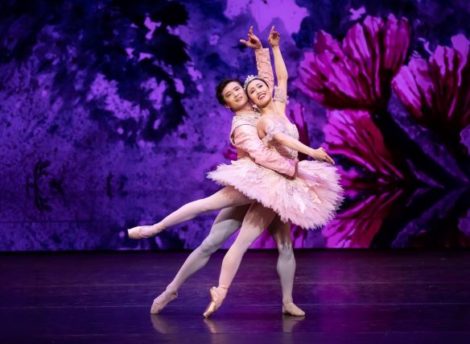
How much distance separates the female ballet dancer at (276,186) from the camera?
3.53 metres

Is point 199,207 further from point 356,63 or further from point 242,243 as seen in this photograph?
point 356,63

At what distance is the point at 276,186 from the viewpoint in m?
3.57

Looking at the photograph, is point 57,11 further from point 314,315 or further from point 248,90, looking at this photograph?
point 314,315

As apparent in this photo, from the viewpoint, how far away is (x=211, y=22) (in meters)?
6.45

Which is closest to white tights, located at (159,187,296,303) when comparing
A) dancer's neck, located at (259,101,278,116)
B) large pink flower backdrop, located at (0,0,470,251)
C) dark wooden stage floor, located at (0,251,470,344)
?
dark wooden stage floor, located at (0,251,470,344)

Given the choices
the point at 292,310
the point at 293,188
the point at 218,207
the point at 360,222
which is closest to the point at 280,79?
the point at 293,188

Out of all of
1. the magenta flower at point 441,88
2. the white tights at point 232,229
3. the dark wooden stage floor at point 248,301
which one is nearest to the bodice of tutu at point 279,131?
the white tights at point 232,229

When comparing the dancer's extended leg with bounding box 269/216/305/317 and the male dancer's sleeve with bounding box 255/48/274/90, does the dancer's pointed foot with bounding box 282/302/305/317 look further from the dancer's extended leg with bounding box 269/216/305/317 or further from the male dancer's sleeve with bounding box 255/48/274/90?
the male dancer's sleeve with bounding box 255/48/274/90

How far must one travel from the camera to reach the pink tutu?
11.6 ft

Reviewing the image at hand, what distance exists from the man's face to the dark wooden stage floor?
871 mm

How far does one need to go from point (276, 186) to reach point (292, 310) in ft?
1.65

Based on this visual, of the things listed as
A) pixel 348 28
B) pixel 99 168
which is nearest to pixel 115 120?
pixel 99 168

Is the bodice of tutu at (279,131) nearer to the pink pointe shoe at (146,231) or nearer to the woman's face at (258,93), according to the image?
the woman's face at (258,93)

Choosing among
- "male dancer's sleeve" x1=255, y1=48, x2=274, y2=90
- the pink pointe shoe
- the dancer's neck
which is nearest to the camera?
the pink pointe shoe
